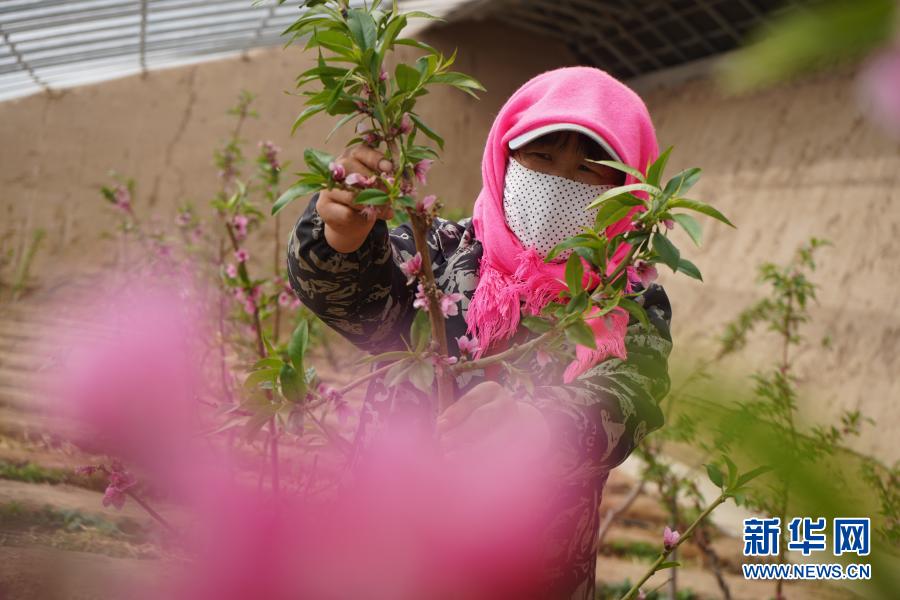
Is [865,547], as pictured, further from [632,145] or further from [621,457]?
[632,145]

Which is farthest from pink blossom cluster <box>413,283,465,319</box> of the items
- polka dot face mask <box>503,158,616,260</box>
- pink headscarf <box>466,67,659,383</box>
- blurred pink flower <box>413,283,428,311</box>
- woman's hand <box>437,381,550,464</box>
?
polka dot face mask <box>503,158,616,260</box>

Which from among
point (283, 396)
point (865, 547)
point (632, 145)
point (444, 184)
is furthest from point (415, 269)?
point (444, 184)

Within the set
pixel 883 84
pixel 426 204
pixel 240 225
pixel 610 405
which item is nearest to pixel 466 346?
pixel 426 204

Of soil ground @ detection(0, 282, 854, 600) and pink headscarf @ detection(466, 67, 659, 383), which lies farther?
pink headscarf @ detection(466, 67, 659, 383)

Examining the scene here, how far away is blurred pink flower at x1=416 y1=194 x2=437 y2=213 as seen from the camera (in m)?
0.67

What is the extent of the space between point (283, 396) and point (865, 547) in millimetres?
481

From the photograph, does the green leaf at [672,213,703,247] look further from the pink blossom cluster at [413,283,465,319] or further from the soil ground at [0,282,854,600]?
the soil ground at [0,282,854,600]

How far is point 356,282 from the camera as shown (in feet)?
3.66

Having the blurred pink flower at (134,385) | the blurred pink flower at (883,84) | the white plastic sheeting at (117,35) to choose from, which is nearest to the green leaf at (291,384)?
the blurred pink flower at (134,385)

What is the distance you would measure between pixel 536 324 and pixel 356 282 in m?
0.45

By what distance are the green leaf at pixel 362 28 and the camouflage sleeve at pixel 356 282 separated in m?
0.37

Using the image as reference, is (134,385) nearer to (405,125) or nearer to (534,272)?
(405,125)

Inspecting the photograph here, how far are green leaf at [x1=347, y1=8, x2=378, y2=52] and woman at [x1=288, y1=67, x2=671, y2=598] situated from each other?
26cm

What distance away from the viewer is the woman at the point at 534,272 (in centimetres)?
102
